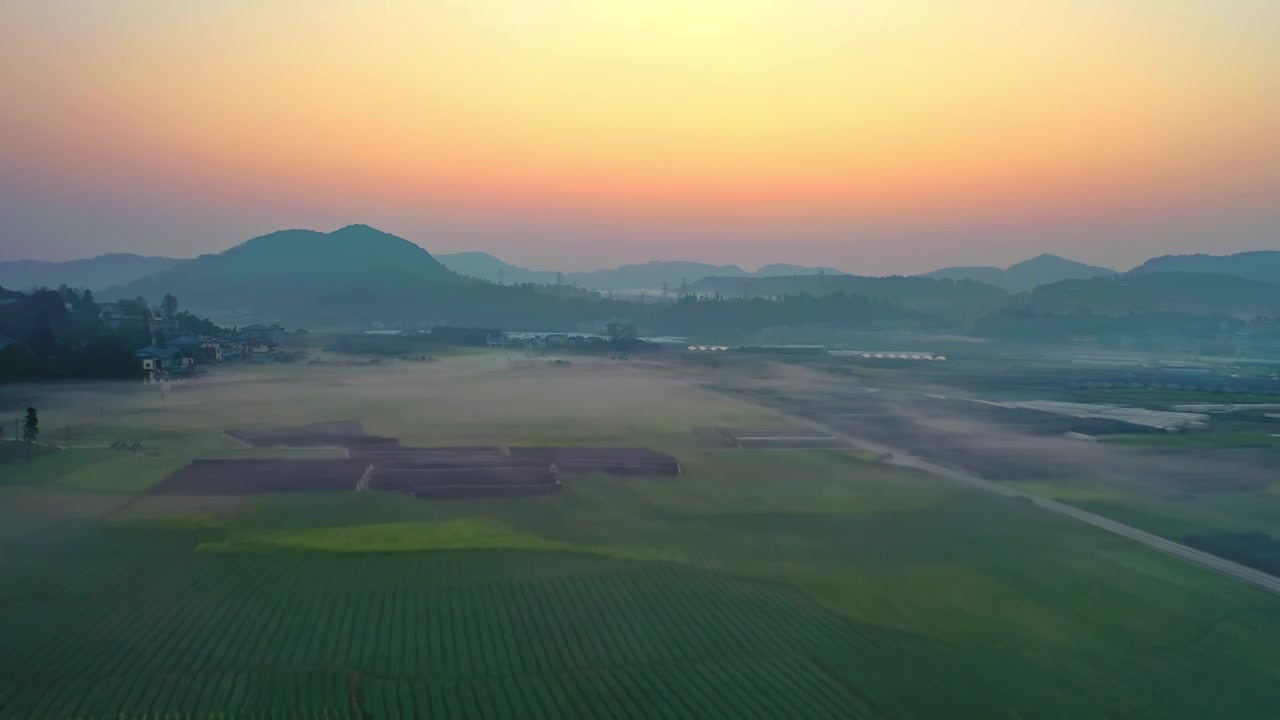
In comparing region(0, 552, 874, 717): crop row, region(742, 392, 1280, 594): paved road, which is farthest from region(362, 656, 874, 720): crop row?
region(742, 392, 1280, 594): paved road

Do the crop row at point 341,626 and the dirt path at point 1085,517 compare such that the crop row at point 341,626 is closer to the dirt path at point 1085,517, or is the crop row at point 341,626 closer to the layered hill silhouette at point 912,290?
the dirt path at point 1085,517

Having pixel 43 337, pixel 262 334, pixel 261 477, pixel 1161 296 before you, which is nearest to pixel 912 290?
pixel 1161 296

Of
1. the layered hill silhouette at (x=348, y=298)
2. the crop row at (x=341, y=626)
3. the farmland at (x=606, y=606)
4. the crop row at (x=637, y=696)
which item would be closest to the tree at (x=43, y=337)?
the farmland at (x=606, y=606)

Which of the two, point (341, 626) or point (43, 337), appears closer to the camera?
point (341, 626)

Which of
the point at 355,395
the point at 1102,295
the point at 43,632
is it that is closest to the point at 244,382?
the point at 355,395

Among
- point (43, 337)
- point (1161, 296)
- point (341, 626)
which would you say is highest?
point (1161, 296)

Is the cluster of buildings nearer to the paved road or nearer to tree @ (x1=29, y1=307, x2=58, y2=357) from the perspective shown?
tree @ (x1=29, y1=307, x2=58, y2=357)

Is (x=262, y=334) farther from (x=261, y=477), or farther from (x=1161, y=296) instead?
(x=1161, y=296)

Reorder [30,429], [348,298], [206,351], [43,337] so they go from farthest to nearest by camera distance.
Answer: [348,298] < [206,351] < [43,337] < [30,429]
